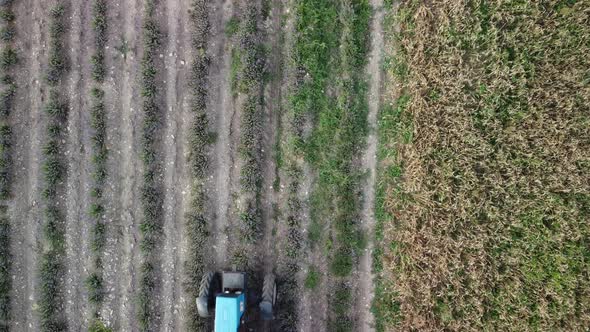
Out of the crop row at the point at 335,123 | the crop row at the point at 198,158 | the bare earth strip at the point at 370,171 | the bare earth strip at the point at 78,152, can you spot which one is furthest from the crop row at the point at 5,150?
the bare earth strip at the point at 370,171

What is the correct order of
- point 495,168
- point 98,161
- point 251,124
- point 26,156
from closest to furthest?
1. point 495,168
2. point 251,124
3. point 98,161
4. point 26,156

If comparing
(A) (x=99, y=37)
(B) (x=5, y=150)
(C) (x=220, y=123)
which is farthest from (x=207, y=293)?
(A) (x=99, y=37)

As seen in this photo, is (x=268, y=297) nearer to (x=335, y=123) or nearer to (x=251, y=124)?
(x=251, y=124)

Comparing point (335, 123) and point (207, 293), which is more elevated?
point (335, 123)

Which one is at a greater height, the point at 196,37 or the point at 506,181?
the point at 196,37

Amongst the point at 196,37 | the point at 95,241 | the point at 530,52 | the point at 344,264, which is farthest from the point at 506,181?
the point at 95,241

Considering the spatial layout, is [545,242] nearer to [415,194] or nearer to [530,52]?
[415,194]
